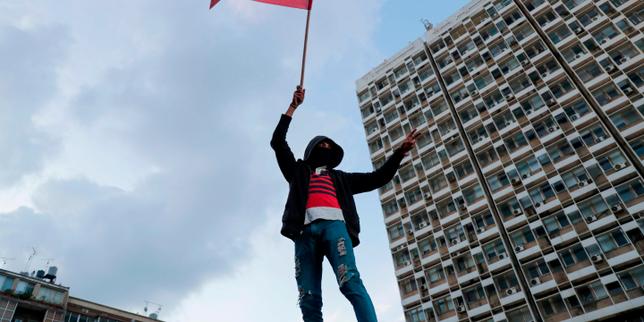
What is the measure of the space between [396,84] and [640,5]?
22.9 m

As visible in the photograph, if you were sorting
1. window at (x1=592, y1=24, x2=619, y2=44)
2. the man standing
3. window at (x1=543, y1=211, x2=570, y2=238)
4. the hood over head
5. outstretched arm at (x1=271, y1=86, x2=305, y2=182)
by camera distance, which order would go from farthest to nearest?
Answer: window at (x1=592, y1=24, x2=619, y2=44)
window at (x1=543, y1=211, x2=570, y2=238)
the hood over head
outstretched arm at (x1=271, y1=86, x2=305, y2=182)
the man standing

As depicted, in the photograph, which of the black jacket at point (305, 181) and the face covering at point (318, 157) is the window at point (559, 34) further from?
the face covering at point (318, 157)

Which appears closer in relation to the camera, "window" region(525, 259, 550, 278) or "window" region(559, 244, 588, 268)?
"window" region(559, 244, 588, 268)

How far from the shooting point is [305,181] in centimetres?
509

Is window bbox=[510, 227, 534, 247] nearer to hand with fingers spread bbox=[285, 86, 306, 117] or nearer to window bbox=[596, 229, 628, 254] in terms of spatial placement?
window bbox=[596, 229, 628, 254]

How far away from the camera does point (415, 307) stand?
37969mm

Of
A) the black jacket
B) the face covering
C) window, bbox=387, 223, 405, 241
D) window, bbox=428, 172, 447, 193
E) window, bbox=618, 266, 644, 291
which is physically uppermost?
window, bbox=428, 172, 447, 193

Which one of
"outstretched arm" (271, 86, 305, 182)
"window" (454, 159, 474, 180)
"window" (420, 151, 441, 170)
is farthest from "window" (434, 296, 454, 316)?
"outstretched arm" (271, 86, 305, 182)


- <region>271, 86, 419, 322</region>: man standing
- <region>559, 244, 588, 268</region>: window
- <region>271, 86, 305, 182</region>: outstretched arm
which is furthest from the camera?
<region>559, 244, 588, 268</region>: window

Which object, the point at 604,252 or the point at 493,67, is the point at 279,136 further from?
the point at 493,67

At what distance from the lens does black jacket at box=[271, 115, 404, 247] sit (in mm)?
4766

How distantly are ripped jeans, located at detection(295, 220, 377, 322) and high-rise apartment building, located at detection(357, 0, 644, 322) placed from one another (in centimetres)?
3006

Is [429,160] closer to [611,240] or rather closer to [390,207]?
[390,207]

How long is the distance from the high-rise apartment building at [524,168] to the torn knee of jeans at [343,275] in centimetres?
3022
